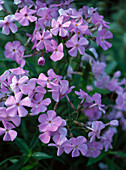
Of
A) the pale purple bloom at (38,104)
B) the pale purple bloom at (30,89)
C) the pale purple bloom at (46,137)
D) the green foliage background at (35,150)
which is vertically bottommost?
the green foliage background at (35,150)

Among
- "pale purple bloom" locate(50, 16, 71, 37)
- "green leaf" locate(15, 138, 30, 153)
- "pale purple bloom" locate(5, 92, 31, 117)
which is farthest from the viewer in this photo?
"green leaf" locate(15, 138, 30, 153)

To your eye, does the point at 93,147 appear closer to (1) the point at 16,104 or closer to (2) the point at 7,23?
(1) the point at 16,104

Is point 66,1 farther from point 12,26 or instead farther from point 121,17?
point 121,17

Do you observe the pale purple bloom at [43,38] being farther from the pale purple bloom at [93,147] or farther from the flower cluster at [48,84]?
the pale purple bloom at [93,147]

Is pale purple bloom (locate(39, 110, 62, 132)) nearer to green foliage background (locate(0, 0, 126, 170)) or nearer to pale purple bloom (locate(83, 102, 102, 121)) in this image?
green foliage background (locate(0, 0, 126, 170))

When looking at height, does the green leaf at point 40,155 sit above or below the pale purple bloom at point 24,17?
below

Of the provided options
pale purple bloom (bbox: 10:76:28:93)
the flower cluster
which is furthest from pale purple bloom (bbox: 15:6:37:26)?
pale purple bloom (bbox: 10:76:28:93)

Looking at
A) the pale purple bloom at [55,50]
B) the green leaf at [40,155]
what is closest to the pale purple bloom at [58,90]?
the pale purple bloom at [55,50]

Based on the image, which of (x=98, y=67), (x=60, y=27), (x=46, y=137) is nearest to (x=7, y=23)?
(x=60, y=27)

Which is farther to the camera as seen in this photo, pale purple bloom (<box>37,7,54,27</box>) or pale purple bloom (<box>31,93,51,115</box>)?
pale purple bloom (<box>37,7,54,27</box>)
